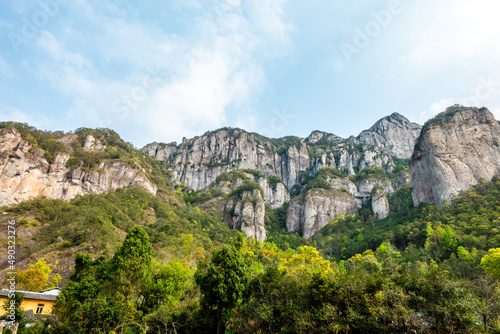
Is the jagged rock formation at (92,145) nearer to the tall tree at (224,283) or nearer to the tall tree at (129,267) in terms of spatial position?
the tall tree at (129,267)

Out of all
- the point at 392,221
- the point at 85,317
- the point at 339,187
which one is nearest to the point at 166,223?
the point at 85,317

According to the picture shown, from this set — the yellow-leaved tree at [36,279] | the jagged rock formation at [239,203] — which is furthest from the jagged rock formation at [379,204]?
the yellow-leaved tree at [36,279]

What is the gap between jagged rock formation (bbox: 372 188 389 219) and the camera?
267ft

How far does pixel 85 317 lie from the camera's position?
1670 centimetres

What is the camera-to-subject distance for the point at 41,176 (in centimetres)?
5938

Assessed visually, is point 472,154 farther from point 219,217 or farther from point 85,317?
point 85,317

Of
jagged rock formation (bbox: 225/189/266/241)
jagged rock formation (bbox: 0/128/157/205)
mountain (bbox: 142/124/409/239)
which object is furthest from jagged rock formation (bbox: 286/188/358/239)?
jagged rock formation (bbox: 0/128/157/205)

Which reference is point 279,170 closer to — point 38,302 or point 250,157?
point 250,157

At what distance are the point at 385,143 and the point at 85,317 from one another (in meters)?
163

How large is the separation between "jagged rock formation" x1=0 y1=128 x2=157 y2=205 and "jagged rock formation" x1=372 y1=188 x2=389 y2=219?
242ft

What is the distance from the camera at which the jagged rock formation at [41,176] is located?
2149 inches

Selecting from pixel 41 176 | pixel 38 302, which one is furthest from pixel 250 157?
pixel 38 302

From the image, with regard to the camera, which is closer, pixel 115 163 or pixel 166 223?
pixel 166 223

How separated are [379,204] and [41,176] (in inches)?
3730
